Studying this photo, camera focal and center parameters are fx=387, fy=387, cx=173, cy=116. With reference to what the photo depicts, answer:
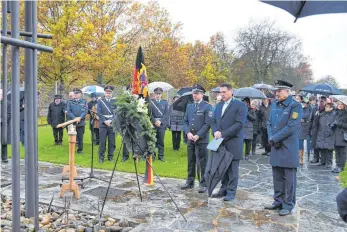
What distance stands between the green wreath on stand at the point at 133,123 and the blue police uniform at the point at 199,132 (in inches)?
39.0

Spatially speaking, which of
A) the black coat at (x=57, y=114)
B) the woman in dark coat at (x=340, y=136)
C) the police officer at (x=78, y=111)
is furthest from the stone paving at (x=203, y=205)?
the black coat at (x=57, y=114)

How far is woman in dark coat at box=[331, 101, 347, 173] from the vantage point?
9.11 metres

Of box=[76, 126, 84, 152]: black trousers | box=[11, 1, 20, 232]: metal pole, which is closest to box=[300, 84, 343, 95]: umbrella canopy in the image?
box=[76, 126, 84, 152]: black trousers

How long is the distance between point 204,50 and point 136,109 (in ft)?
122

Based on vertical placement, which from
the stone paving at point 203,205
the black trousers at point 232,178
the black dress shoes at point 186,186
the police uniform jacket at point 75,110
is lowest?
the stone paving at point 203,205

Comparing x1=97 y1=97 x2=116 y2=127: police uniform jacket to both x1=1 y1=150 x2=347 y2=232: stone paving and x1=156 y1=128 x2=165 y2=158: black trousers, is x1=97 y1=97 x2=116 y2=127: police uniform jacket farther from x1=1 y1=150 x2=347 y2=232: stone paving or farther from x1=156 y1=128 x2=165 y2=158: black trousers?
x1=1 y1=150 x2=347 y2=232: stone paving

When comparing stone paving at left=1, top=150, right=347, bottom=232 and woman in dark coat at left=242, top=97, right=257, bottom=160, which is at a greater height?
woman in dark coat at left=242, top=97, right=257, bottom=160

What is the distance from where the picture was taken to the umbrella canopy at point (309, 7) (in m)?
3.88

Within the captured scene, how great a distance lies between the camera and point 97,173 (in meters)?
8.47

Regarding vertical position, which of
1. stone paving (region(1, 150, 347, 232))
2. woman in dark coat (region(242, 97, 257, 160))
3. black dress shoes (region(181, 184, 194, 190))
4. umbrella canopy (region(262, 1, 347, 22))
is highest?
umbrella canopy (region(262, 1, 347, 22))

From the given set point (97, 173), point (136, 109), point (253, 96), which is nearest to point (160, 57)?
point (253, 96)

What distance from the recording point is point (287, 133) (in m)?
5.66

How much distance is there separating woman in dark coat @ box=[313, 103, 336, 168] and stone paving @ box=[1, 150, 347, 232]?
1.60m

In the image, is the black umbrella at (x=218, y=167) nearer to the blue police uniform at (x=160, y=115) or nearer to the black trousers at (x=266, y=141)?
the blue police uniform at (x=160, y=115)
